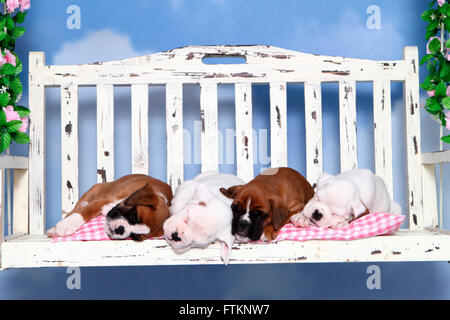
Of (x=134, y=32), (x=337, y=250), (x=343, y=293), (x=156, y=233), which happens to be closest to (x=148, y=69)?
(x=134, y=32)

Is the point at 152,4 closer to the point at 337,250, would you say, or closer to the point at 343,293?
the point at 337,250

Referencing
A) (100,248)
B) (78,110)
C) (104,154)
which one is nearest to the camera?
(100,248)

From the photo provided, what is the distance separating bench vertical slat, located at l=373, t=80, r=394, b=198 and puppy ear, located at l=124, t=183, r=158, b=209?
40.1 inches

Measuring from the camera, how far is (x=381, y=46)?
2.46 metres

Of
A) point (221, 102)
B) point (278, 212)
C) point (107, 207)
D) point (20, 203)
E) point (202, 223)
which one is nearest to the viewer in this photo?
point (202, 223)

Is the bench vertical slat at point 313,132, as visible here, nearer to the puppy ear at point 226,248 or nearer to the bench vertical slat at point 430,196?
the bench vertical slat at point 430,196

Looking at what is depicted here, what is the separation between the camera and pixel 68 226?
173 centimetres

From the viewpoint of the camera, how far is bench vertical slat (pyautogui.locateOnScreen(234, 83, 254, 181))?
2209 mm

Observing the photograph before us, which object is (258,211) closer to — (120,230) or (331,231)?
(331,231)

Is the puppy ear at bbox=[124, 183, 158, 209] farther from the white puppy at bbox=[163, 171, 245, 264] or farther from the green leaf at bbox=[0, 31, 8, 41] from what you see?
the green leaf at bbox=[0, 31, 8, 41]

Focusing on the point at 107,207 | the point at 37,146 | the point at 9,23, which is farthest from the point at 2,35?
the point at 107,207

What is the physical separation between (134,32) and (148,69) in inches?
13.0

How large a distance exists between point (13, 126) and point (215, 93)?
820mm

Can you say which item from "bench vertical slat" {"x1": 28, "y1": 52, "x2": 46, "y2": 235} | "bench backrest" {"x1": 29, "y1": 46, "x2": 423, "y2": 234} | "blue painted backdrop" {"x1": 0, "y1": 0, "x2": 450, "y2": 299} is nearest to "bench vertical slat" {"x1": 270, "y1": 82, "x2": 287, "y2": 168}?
"bench backrest" {"x1": 29, "y1": 46, "x2": 423, "y2": 234}
